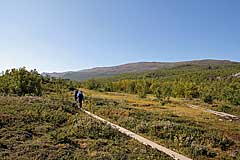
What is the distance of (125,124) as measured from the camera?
28.4 meters

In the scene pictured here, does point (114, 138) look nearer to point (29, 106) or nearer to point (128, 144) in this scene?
point (128, 144)

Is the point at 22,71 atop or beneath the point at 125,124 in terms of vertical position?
atop

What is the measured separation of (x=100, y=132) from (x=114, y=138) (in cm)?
172

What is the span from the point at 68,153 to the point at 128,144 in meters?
4.62

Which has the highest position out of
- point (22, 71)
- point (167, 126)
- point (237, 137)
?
point (22, 71)

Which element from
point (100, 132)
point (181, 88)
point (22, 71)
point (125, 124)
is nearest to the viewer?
point (100, 132)

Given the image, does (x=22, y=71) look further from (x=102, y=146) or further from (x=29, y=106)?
(x=102, y=146)

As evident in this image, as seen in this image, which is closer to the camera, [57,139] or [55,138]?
[57,139]

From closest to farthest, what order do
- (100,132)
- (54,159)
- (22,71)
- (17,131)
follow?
(54,159), (17,131), (100,132), (22,71)

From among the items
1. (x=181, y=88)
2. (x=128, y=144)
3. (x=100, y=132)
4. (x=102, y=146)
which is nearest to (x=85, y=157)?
(x=102, y=146)

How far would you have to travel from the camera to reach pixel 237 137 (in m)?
33.8

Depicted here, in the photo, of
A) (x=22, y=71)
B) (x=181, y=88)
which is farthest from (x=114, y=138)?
(x=181, y=88)

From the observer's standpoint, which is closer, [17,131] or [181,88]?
[17,131]

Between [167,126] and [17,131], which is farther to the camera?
[167,126]
